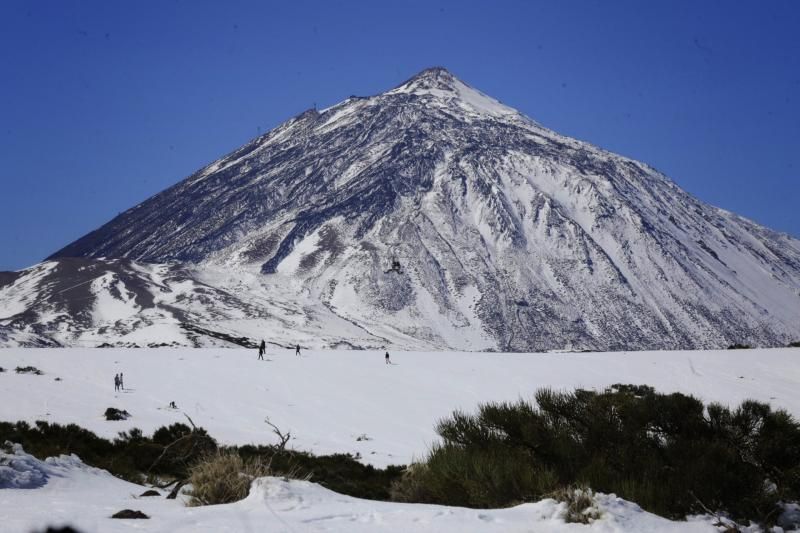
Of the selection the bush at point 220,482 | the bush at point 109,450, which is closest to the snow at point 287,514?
the bush at point 220,482

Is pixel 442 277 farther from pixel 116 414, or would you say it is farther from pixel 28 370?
pixel 116 414

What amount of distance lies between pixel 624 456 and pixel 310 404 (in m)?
19.9

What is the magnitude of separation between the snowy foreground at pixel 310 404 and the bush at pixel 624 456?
0.92 m

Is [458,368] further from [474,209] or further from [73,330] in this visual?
[474,209]

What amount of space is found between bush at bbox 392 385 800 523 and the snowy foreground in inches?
36.2

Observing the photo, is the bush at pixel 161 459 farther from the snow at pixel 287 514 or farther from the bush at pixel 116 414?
the bush at pixel 116 414

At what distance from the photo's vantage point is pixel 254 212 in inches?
7790

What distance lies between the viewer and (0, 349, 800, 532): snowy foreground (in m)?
6.66

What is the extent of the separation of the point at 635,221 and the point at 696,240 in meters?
20.4

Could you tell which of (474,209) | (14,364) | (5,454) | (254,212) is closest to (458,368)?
(14,364)

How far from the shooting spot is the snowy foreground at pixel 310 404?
6664 mm

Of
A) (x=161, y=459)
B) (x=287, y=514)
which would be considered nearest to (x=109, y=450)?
(x=161, y=459)

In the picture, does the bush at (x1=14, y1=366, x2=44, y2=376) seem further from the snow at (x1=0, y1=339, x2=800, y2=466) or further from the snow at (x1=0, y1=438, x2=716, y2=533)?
the snow at (x1=0, y1=438, x2=716, y2=533)

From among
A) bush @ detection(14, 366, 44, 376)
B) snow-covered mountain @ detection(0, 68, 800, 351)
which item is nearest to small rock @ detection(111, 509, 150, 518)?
bush @ detection(14, 366, 44, 376)
